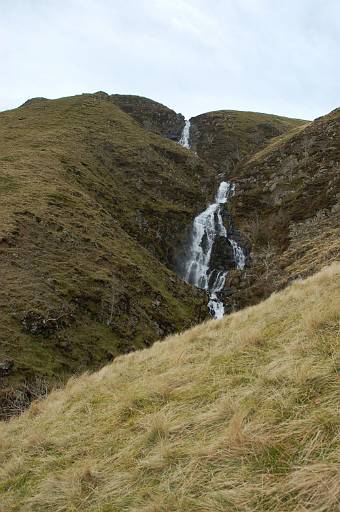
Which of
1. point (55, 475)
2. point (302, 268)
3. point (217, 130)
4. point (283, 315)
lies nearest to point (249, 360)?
point (283, 315)

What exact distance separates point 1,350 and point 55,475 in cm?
2132

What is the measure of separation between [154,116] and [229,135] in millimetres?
26524

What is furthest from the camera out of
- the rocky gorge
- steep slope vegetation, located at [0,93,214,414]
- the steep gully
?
the steep gully

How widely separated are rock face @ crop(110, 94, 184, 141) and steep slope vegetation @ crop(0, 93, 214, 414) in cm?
3537

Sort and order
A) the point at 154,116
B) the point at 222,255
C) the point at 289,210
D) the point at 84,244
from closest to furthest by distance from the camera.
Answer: the point at 84,244 < the point at 222,255 < the point at 289,210 < the point at 154,116

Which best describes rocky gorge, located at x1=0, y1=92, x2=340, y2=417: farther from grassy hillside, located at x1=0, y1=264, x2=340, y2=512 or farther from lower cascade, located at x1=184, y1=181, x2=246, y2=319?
Answer: grassy hillside, located at x1=0, y1=264, x2=340, y2=512

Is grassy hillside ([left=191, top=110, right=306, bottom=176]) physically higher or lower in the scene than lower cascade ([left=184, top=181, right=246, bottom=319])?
higher

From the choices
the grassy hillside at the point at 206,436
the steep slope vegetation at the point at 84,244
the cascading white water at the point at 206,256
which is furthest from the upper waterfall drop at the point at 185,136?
the grassy hillside at the point at 206,436

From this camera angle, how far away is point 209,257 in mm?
62188

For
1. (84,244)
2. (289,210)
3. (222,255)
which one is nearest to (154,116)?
(289,210)

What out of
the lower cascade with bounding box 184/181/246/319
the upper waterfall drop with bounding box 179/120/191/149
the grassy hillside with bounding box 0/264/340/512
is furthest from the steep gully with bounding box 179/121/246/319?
the upper waterfall drop with bounding box 179/120/191/149

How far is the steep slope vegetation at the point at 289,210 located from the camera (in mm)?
46500

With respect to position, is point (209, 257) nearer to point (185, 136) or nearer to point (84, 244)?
point (84, 244)

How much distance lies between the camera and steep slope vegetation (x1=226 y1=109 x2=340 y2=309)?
153 feet
